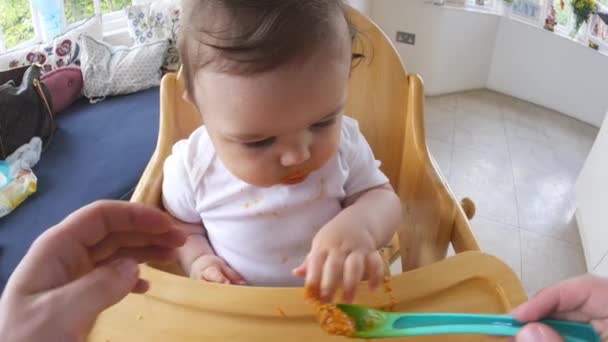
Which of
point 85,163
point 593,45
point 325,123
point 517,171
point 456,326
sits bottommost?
point 517,171

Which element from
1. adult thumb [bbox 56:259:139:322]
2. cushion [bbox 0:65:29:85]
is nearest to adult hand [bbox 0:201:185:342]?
adult thumb [bbox 56:259:139:322]

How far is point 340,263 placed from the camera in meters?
0.52

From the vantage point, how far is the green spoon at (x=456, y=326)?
18.8 inches

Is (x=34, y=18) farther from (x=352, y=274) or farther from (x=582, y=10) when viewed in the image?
(x=582, y=10)

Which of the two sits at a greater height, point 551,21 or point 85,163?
point 551,21

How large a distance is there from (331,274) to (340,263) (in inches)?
0.9

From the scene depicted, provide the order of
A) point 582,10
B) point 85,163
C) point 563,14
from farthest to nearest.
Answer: point 563,14
point 582,10
point 85,163

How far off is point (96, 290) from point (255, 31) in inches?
11.7

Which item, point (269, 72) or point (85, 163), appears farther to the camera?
point (85, 163)

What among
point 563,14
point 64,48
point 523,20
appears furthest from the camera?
point 523,20

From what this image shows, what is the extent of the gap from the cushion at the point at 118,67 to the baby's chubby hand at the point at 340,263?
154 cm

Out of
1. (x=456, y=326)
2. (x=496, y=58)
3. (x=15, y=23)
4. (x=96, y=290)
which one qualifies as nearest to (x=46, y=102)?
(x=15, y=23)

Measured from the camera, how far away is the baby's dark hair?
21.0 inches

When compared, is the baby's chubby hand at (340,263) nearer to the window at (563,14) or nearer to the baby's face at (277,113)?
the baby's face at (277,113)
